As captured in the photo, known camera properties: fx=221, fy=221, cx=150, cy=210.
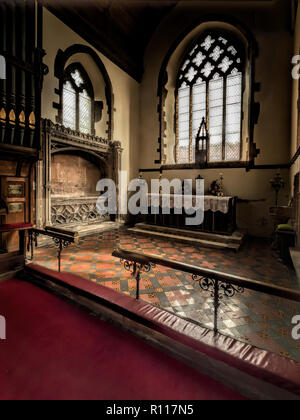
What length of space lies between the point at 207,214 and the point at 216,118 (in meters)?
3.78

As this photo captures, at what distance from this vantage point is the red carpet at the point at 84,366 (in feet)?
4.42

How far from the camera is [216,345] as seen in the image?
5.80 ft

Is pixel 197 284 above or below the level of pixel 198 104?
below

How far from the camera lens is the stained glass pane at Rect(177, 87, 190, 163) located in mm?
8438

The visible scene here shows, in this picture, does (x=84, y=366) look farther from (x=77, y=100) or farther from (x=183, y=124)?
(x=183, y=124)

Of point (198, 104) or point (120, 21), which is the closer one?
point (120, 21)

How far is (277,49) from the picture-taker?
21.3ft

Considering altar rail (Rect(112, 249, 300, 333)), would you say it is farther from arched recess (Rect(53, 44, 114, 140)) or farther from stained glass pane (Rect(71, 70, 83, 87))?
stained glass pane (Rect(71, 70, 83, 87))

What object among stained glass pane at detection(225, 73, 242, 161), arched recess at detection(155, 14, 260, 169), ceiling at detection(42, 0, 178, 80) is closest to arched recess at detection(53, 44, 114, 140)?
ceiling at detection(42, 0, 178, 80)

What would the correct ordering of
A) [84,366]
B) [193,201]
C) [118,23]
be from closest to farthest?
[84,366], [193,201], [118,23]

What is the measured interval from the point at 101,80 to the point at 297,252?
7.63m

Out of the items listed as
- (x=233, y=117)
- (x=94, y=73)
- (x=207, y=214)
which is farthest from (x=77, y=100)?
(x=207, y=214)

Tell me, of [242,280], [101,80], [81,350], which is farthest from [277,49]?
[81,350]
